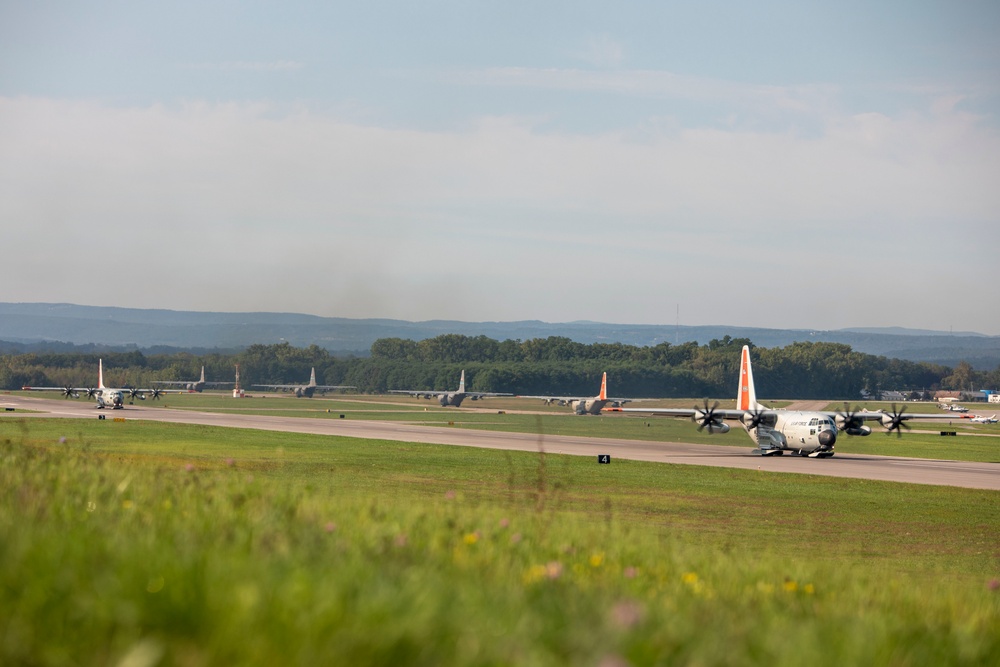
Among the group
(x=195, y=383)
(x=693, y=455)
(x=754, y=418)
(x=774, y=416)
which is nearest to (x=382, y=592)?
(x=693, y=455)

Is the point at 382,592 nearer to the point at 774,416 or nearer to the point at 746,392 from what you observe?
the point at 774,416

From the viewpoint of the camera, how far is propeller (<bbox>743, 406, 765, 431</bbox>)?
60.9 m

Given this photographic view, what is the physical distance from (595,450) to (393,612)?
54110 millimetres

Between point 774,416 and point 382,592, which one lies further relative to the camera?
point 774,416

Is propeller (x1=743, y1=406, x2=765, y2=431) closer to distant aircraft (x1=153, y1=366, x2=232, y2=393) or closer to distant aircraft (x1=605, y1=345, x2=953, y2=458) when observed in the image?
distant aircraft (x1=605, y1=345, x2=953, y2=458)

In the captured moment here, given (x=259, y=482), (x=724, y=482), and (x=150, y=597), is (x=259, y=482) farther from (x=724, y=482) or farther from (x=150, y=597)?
(x=724, y=482)

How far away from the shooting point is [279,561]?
719cm

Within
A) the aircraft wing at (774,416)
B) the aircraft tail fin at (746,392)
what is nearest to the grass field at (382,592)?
the aircraft wing at (774,416)

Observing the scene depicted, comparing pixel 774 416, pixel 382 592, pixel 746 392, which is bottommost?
pixel 774 416

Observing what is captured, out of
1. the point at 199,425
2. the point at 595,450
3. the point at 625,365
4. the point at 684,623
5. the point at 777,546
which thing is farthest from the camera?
the point at 625,365

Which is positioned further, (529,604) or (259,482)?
(259,482)

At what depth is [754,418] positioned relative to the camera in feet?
201

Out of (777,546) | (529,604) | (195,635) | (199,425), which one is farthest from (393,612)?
(199,425)

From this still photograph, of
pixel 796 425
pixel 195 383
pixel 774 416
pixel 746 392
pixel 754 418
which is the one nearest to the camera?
pixel 796 425
